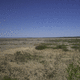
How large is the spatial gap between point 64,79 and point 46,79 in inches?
43.4

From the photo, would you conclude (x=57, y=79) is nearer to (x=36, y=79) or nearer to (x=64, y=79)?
(x=64, y=79)

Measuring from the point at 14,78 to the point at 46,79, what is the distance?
2.01 metres

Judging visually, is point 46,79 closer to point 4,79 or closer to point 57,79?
point 57,79

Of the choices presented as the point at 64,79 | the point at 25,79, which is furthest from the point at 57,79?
the point at 25,79

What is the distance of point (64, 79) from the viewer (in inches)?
152

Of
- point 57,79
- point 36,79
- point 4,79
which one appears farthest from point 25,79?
point 57,79

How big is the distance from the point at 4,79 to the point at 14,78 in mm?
562

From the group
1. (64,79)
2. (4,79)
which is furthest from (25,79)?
(64,79)

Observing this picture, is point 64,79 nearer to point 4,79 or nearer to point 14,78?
point 14,78

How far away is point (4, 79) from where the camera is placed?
3795 millimetres

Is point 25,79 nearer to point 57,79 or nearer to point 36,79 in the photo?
point 36,79

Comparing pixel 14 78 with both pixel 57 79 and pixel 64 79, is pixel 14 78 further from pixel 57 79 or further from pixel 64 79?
pixel 64 79

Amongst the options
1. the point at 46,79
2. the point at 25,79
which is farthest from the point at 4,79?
the point at 46,79

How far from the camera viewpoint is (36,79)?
3975 mm
